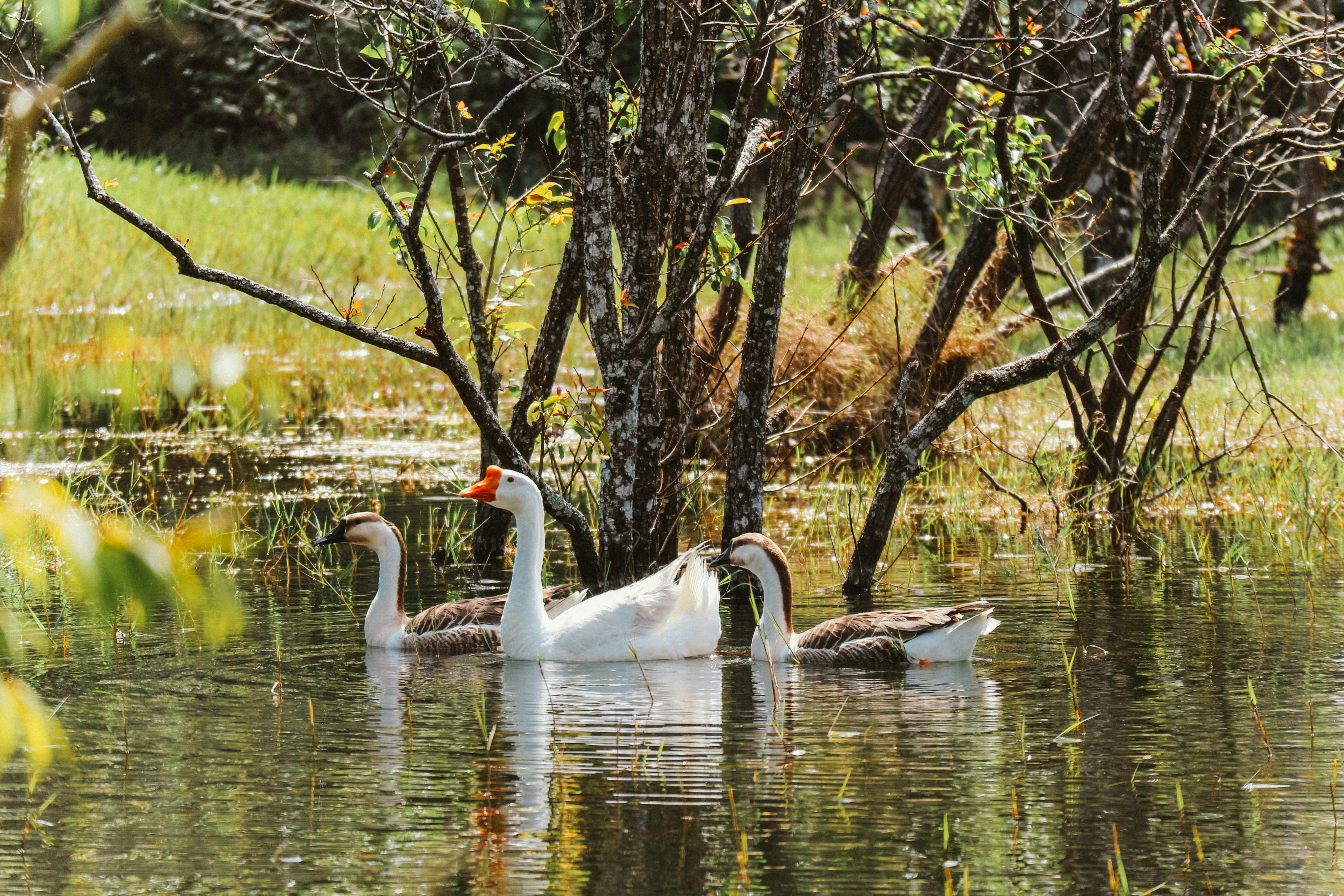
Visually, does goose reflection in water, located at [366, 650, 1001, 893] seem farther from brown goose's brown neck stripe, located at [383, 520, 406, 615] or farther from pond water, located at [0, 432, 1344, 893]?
brown goose's brown neck stripe, located at [383, 520, 406, 615]

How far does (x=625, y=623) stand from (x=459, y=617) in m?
0.97

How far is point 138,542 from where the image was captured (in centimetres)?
129

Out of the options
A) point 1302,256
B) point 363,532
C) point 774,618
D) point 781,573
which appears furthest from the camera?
point 1302,256

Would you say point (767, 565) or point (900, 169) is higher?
point (900, 169)

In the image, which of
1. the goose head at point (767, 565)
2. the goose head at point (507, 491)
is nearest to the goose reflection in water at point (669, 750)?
the goose head at point (767, 565)

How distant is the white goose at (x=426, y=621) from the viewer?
812 centimetres

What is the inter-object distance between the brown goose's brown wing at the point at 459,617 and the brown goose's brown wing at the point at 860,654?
1.51 meters

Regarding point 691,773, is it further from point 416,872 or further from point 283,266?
point 283,266

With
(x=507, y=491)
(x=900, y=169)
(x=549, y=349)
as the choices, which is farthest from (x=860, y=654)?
(x=900, y=169)

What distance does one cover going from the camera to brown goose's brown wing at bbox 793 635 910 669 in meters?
7.41

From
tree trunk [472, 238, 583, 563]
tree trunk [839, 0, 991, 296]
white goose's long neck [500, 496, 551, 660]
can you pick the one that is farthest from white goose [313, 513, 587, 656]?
tree trunk [839, 0, 991, 296]

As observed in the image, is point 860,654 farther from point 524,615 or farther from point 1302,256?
point 1302,256

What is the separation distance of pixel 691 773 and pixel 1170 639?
3170mm

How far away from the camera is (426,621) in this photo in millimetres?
8227
